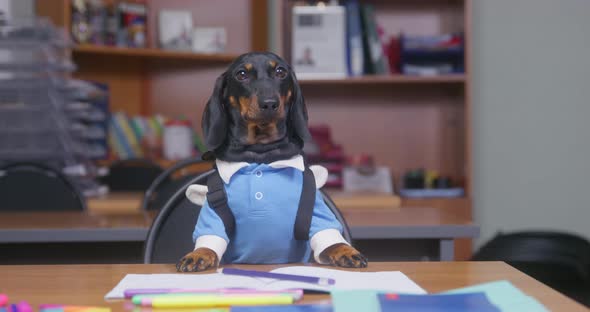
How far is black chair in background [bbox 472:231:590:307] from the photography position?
290cm

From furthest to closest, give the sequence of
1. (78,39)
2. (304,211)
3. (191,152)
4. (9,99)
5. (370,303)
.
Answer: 1. (191,152)
2. (78,39)
3. (9,99)
4. (304,211)
5. (370,303)

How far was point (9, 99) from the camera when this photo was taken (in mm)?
2758

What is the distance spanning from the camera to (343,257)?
1.00 m

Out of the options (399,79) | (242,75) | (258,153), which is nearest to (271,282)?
(258,153)

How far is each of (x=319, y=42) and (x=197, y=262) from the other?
2.60 meters

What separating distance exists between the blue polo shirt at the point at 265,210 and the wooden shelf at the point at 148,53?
2302mm

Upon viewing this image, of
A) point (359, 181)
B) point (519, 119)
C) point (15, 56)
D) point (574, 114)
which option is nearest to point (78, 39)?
point (15, 56)

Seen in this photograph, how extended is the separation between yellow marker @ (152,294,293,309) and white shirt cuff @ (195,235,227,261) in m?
0.31

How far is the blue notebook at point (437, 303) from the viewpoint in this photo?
701mm

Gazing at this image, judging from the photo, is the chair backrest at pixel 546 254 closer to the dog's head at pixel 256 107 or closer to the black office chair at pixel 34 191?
the black office chair at pixel 34 191

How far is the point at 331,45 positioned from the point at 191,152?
0.83m

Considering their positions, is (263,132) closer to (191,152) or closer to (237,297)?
(237,297)

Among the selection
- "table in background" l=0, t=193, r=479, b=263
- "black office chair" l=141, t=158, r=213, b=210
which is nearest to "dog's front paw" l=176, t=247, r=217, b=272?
"table in background" l=0, t=193, r=479, b=263

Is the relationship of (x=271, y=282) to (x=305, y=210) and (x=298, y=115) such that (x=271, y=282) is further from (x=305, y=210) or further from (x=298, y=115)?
(x=298, y=115)
